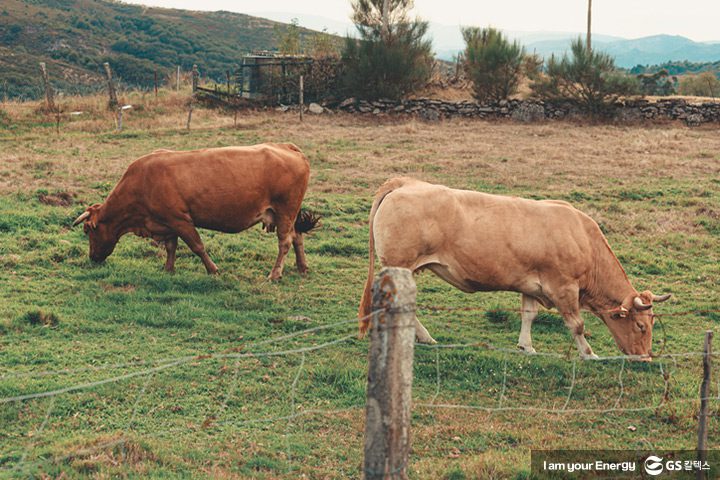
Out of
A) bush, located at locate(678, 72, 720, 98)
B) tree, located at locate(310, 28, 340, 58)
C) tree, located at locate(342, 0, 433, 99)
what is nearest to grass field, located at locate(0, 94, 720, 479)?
tree, located at locate(342, 0, 433, 99)

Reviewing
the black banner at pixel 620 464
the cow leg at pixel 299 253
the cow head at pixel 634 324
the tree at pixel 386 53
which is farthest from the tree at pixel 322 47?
the black banner at pixel 620 464

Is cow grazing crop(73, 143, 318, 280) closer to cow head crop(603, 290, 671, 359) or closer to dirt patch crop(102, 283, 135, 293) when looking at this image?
dirt patch crop(102, 283, 135, 293)

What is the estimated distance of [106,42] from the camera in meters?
68.1

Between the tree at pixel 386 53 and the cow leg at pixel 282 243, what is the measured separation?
66.7 feet

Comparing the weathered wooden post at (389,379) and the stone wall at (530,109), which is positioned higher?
the stone wall at (530,109)

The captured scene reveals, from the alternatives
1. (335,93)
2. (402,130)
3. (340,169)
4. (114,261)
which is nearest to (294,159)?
(114,261)

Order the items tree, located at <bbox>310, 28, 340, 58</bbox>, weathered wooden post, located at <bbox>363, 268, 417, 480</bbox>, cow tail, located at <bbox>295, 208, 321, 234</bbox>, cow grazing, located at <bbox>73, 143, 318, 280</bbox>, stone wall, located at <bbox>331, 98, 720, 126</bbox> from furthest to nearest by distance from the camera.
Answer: tree, located at <bbox>310, 28, 340, 58</bbox> < stone wall, located at <bbox>331, 98, 720, 126</bbox> < cow tail, located at <bbox>295, 208, 321, 234</bbox> < cow grazing, located at <bbox>73, 143, 318, 280</bbox> < weathered wooden post, located at <bbox>363, 268, 417, 480</bbox>

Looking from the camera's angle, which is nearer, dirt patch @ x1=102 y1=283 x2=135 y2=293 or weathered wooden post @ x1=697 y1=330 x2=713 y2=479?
weathered wooden post @ x1=697 y1=330 x2=713 y2=479

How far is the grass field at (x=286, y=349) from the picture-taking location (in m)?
5.52

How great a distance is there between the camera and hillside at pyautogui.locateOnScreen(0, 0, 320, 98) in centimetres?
5484

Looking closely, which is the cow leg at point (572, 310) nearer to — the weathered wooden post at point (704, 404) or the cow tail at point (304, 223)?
the weathered wooden post at point (704, 404)

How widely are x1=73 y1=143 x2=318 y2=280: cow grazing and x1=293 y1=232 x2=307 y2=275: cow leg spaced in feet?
0.07

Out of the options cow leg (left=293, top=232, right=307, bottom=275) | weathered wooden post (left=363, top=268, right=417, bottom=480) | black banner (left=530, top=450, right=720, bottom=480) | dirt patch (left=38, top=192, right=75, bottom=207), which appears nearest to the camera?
weathered wooden post (left=363, top=268, right=417, bottom=480)

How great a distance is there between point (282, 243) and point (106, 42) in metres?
64.1
